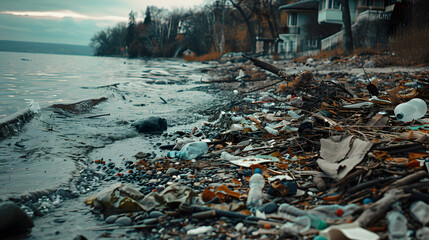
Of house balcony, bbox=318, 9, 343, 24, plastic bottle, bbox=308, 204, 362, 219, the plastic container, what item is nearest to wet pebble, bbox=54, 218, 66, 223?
the plastic container

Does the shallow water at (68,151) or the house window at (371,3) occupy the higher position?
the house window at (371,3)

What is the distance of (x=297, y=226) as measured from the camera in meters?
1.83

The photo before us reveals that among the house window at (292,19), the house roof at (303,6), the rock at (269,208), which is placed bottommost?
the rock at (269,208)

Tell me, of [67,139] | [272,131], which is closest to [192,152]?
[272,131]

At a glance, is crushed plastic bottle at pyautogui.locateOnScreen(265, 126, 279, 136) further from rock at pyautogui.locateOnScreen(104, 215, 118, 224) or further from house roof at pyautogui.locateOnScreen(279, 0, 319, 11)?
house roof at pyautogui.locateOnScreen(279, 0, 319, 11)

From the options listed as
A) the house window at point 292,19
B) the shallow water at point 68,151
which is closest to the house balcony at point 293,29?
Answer: the house window at point 292,19

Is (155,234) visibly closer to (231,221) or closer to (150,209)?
(150,209)

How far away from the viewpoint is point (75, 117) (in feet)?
21.7

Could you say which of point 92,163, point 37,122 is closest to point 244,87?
point 37,122

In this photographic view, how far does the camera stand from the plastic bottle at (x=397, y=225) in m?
1.59

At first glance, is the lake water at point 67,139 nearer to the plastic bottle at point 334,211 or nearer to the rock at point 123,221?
the rock at point 123,221

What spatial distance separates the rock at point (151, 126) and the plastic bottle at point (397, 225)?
4.30 metres

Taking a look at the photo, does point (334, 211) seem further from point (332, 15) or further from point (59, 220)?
point (332, 15)

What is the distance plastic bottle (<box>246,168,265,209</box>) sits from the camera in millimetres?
2227
